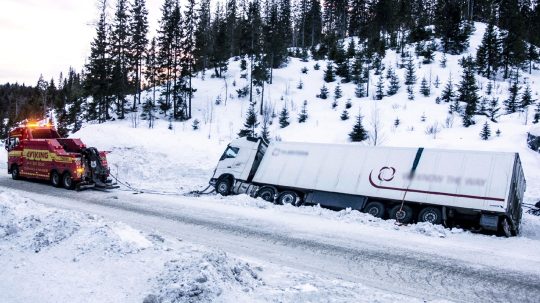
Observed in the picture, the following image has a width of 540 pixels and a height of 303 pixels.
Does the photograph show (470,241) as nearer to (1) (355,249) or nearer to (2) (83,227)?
(1) (355,249)

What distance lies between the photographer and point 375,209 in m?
14.7

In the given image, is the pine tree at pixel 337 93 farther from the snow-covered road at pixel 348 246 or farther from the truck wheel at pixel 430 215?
the truck wheel at pixel 430 215

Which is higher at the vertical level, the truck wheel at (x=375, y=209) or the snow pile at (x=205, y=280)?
the snow pile at (x=205, y=280)

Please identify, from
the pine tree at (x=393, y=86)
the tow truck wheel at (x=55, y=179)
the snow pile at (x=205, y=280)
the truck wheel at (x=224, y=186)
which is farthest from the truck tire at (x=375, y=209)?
the pine tree at (x=393, y=86)

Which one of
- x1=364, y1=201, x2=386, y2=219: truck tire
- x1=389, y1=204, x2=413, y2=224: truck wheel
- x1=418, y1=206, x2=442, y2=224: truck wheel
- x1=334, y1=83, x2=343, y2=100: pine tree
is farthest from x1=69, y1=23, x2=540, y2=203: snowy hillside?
x1=364, y1=201, x2=386, y2=219: truck tire

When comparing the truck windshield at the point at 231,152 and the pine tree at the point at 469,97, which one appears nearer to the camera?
the truck windshield at the point at 231,152

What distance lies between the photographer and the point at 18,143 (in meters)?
19.7

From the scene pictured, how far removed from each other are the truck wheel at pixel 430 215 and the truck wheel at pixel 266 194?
234 inches

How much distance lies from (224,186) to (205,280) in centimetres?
1222

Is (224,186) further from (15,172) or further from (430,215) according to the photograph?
(15,172)

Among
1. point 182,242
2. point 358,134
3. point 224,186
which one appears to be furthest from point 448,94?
point 182,242

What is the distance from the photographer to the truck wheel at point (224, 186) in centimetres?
1784

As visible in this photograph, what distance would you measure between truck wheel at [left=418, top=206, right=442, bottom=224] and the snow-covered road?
1.28 m

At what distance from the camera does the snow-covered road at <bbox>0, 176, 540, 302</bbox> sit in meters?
7.64
